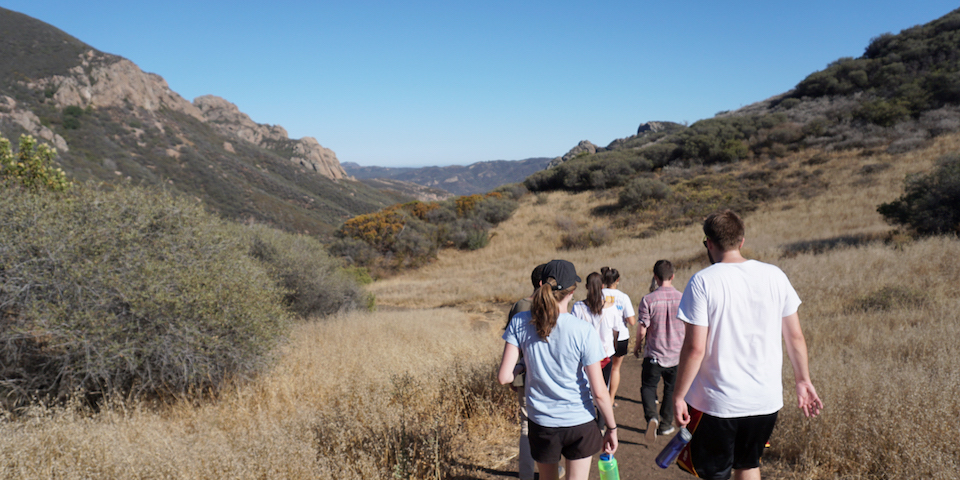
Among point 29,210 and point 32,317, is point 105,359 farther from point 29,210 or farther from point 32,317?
point 29,210

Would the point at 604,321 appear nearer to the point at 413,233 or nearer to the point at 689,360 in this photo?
the point at 689,360

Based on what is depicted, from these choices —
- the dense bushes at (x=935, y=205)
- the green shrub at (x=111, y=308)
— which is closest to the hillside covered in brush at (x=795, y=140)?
the dense bushes at (x=935, y=205)

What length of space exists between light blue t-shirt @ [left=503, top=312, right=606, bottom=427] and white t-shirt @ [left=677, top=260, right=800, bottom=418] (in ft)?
1.84

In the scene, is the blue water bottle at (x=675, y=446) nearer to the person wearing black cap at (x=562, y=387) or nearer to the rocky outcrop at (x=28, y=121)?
the person wearing black cap at (x=562, y=387)

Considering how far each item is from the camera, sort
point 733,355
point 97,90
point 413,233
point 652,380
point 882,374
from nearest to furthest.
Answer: point 733,355
point 882,374
point 652,380
point 413,233
point 97,90

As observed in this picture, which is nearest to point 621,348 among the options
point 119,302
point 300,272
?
point 119,302

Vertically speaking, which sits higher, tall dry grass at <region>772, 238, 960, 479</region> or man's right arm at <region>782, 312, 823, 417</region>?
man's right arm at <region>782, 312, 823, 417</region>

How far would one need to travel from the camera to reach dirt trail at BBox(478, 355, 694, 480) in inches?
144

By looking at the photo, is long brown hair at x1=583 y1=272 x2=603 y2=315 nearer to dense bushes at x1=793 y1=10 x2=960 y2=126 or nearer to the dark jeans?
the dark jeans

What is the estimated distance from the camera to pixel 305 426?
3746 millimetres

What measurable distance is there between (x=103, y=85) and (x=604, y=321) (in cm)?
8624

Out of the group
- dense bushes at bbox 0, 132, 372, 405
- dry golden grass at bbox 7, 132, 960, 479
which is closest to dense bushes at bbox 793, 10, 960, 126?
dry golden grass at bbox 7, 132, 960, 479

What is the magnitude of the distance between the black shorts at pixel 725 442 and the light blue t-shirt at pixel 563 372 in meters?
0.57

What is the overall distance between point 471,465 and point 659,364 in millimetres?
2090
